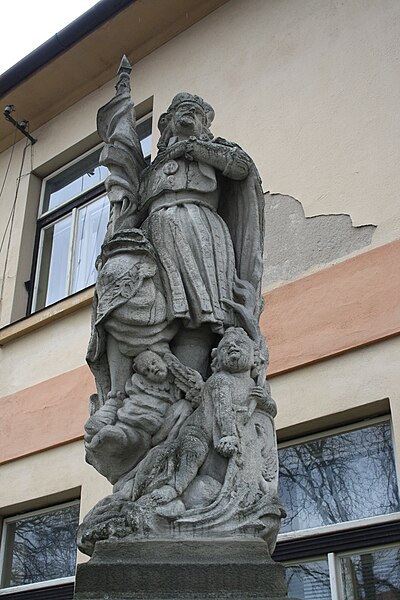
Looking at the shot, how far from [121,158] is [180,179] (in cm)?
41

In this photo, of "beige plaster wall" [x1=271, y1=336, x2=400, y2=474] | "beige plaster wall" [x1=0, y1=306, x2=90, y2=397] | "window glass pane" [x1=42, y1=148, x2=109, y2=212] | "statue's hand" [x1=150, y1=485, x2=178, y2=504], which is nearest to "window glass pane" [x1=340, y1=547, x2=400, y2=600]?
"beige plaster wall" [x1=271, y1=336, x2=400, y2=474]

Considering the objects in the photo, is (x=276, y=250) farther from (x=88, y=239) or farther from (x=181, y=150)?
(x=88, y=239)

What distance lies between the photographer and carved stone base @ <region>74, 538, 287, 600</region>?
9.76ft

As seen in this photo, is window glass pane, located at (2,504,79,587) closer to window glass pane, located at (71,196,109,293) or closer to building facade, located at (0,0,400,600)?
building facade, located at (0,0,400,600)

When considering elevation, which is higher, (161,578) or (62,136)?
(62,136)

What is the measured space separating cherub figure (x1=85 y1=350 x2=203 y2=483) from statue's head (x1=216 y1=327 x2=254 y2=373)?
14 centimetres

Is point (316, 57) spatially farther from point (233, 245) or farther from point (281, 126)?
point (233, 245)

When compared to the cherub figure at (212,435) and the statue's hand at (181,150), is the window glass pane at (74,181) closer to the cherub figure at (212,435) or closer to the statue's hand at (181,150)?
the statue's hand at (181,150)

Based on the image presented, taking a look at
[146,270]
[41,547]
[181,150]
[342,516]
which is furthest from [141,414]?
[41,547]

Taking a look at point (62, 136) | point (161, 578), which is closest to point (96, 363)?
point (161, 578)

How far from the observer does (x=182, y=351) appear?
155 inches

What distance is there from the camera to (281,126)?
8273 millimetres

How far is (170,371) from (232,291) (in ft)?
1.78

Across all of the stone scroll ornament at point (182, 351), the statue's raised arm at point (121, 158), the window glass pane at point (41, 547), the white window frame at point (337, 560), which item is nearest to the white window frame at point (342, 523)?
the white window frame at point (337, 560)
